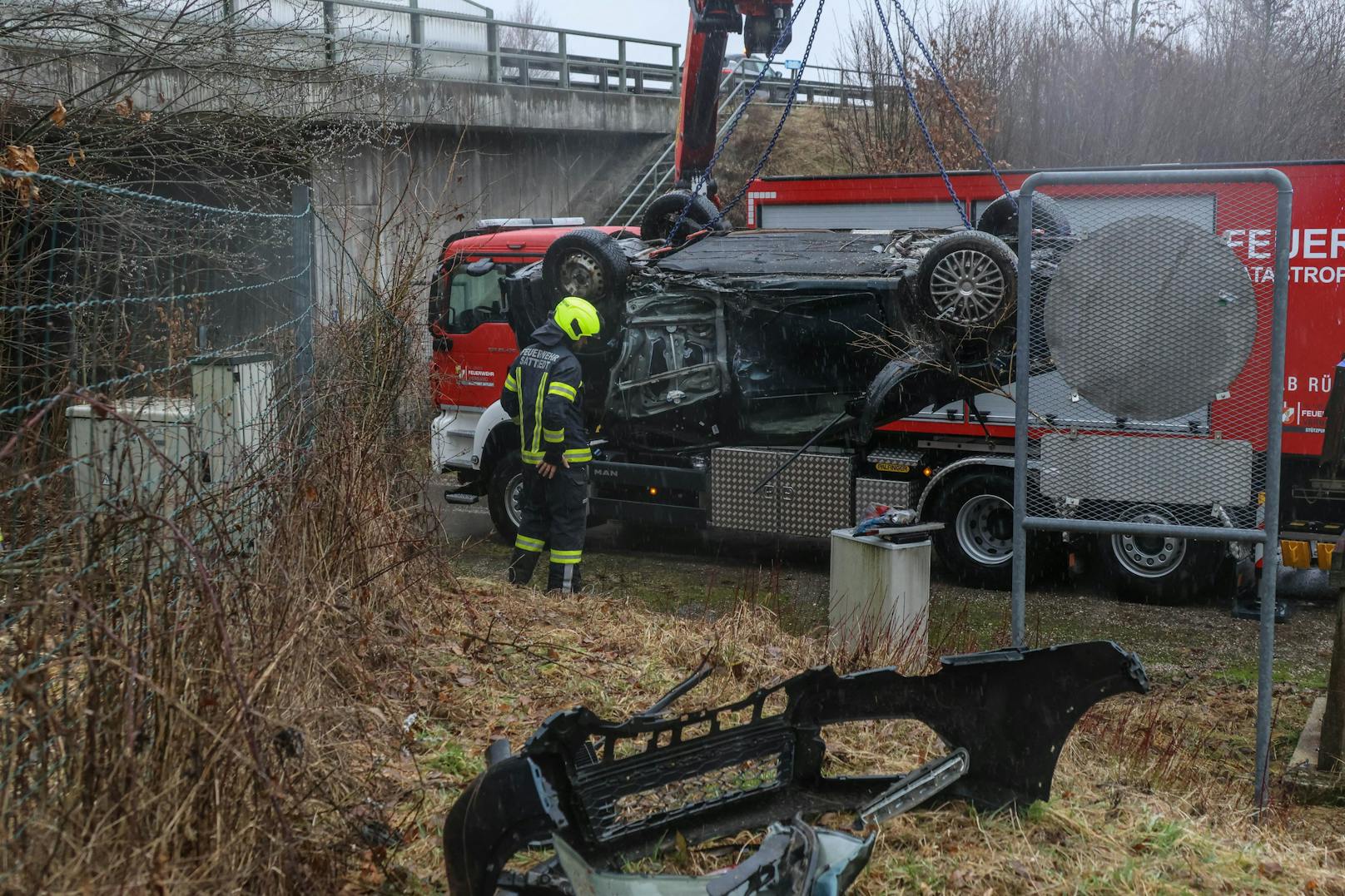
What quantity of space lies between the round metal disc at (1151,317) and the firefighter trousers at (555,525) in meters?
3.73

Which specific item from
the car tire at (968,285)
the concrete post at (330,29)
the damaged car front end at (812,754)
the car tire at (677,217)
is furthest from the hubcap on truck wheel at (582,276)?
the damaged car front end at (812,754)

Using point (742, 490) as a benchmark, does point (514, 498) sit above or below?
below

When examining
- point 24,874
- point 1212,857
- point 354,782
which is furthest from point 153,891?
point 1212,857

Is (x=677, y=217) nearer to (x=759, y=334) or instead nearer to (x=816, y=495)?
(x=759, y=334)

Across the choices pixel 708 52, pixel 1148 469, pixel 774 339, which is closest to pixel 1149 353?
pixel 1148 469

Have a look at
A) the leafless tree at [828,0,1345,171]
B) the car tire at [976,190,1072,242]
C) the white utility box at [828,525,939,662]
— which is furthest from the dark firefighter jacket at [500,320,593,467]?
the leafless tree at [828,0,1345,171]

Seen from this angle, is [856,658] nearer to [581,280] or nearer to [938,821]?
[938,821]

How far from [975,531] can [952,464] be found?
1.95 ft

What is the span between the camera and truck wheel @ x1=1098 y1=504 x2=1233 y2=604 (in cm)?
880

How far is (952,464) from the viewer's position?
9.23 m

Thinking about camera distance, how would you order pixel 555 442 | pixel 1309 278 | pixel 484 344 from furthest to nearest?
pixel 484 344, pixel 1309 278, pixel 555 442

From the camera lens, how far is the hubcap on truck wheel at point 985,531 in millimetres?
9352

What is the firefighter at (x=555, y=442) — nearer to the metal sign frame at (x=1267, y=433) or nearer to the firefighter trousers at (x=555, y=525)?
the firefighter trousers at (x=555, y=525)

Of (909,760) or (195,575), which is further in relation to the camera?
(909,760)
